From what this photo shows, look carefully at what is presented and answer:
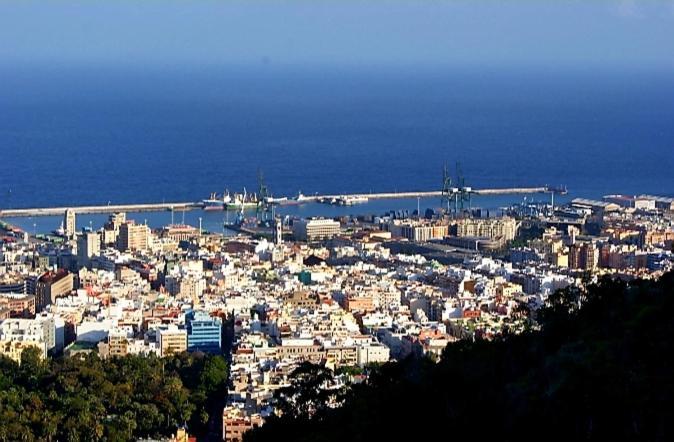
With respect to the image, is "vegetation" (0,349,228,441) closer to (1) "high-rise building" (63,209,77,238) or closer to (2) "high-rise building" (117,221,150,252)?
(2) "high-rise building" (117,221,150,252)

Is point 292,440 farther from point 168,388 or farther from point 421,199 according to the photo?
point 421,199

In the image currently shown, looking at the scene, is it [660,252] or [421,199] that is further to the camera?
[421,199]

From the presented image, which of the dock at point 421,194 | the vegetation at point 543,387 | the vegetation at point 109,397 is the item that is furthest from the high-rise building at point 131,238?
the vegetation at point 543,387

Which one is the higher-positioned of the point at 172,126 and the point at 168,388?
the point at 172,126

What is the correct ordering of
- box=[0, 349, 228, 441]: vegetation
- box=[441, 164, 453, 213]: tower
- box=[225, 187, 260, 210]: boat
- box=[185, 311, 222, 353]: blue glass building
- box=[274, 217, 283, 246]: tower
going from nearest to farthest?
box=[0, 349, 228, 441]: vegetation, box=[185, 311, 222, 353]: blue glass building, box=[274, 217, 283, 246]: tower, box=[225, 187, 260, 210]: boat, box=[441, 164, 453, 213]: tower

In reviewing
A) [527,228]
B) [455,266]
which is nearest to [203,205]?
[527,228]

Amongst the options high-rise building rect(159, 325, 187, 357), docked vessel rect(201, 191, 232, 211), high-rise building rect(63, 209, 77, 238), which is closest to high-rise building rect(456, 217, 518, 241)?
docked vessel rect(201, 191, 232, 211)

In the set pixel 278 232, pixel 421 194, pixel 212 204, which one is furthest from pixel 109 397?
pixel 421 194

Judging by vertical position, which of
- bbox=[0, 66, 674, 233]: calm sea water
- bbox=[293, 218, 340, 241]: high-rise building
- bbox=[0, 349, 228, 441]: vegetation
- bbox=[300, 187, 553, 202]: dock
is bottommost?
bbox=[0, 349, 228, 441]: vegetation

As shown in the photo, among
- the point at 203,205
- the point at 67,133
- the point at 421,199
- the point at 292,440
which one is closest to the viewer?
the point at 292,440
